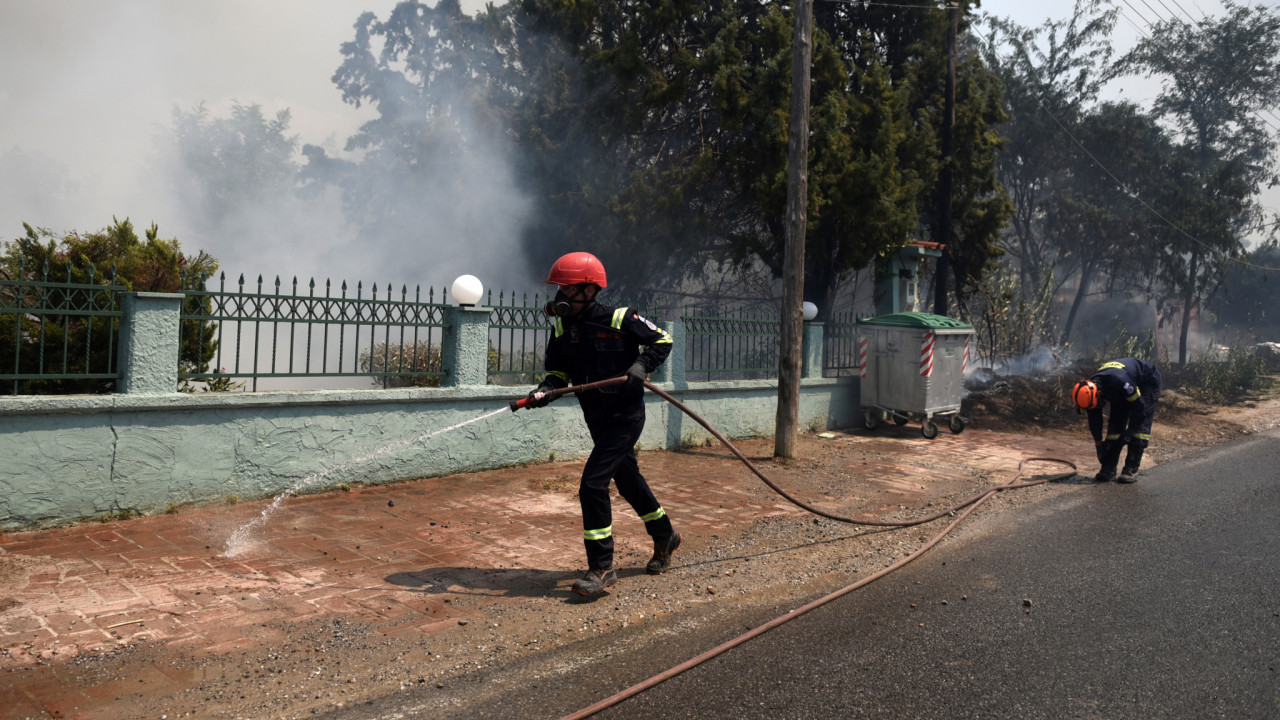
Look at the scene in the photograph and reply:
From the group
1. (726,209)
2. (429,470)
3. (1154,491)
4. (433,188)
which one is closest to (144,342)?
(429,470)

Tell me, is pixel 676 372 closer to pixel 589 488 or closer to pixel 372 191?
pixel 589 488

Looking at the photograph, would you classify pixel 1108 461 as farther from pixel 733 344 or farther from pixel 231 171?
pixel 231 171

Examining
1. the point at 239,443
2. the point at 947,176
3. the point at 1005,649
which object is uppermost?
the point at 947,176

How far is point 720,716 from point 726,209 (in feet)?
41.2

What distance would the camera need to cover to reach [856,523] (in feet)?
20.0

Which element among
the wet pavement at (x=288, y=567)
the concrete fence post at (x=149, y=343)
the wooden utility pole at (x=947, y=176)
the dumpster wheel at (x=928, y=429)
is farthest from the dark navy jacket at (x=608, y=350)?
the wooden utility pole at (x=947, y=176)

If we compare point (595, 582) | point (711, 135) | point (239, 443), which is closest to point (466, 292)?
point (239, 443)

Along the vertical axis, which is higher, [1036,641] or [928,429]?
[928,429]

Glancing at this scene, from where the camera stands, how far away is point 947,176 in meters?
14.6

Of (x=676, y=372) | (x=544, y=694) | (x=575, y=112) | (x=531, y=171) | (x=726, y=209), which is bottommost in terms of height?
(x=544, y=694)

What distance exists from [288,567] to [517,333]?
4.28 m

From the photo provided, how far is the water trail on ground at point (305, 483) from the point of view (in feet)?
17.8

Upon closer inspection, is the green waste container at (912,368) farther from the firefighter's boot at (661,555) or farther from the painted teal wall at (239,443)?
the firefighter's boot at (661,555)

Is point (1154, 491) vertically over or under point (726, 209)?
under
